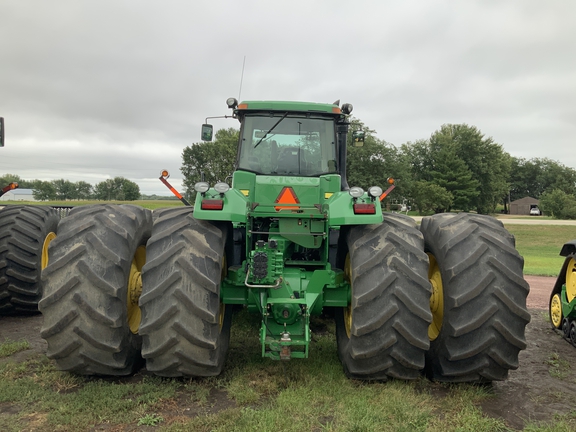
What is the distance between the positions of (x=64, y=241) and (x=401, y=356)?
3.03 meters

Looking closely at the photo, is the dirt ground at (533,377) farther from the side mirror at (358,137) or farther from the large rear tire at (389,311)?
the side mirror at (358,137)

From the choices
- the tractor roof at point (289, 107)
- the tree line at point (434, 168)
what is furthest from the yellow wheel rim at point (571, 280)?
the tree line at point (434, 168)

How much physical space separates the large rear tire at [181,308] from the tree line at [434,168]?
110 feet

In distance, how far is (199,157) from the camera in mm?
43469

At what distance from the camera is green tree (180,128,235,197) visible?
37.1m

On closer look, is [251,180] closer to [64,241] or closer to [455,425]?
[64,241]

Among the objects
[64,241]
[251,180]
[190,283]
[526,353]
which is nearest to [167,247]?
[190,283]

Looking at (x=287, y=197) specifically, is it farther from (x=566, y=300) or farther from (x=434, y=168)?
(x=434, y=168)

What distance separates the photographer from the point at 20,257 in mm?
6203

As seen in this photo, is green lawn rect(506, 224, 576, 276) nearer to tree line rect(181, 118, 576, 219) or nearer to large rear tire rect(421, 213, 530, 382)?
large rear tire rect(421, 213, 530, 382)

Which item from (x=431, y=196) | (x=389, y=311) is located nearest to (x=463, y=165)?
(x=431, y=196)

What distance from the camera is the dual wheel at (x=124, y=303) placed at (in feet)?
11.7

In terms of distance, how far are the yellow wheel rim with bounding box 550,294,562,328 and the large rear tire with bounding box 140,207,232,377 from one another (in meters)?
5.05

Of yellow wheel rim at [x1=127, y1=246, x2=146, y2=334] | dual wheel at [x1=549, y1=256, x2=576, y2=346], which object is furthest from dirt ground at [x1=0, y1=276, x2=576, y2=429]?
yellow wheel rim at [x1=127, y1=246, x2=146, y2=334]
